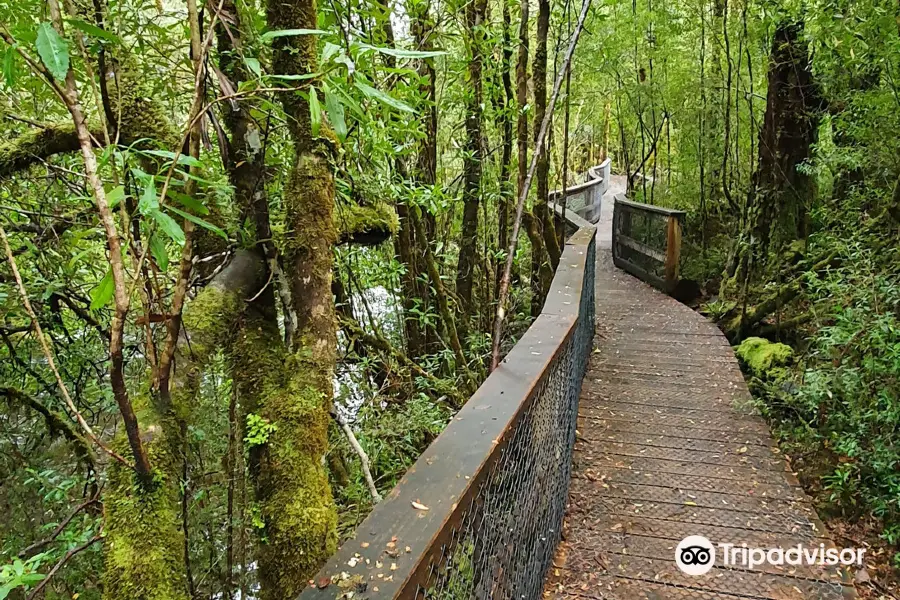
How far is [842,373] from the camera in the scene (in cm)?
395

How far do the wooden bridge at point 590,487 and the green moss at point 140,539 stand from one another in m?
0.58

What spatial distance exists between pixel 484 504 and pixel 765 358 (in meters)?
4.79

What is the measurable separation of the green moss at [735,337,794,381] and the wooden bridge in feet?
0.50

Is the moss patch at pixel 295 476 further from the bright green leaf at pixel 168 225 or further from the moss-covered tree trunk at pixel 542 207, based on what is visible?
the moss-covered tree trunk at pixel 542 207

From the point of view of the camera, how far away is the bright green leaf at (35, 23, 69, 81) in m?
0.91

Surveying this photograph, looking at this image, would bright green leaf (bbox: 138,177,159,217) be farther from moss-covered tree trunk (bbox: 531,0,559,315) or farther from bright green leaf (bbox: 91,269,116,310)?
moss-covered tree trunk (bbox: 531,0,559,315)

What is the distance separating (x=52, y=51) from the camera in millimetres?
925

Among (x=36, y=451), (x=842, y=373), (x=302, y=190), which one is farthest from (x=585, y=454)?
(x=36, y=451)

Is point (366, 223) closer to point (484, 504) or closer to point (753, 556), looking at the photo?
point (484, 504)

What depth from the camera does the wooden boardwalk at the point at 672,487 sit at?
9.43 feet

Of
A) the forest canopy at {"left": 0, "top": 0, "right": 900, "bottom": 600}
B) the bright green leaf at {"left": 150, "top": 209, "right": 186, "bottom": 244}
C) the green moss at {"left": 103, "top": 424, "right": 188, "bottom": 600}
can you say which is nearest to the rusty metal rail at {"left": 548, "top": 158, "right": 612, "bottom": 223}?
the forest canopy at {"left": 0, "top": 0, "right": 900, "bottom": 600}

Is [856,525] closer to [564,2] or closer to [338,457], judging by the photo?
[338,457]

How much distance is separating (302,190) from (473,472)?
103cm

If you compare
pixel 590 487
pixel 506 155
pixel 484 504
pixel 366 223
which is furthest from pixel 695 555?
pixel 506 155
